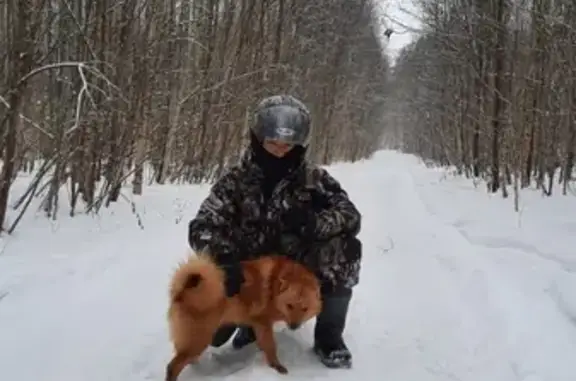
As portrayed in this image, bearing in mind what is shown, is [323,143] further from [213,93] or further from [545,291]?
[545,291]

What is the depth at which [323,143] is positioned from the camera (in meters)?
29.2

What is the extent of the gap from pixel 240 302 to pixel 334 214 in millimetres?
688

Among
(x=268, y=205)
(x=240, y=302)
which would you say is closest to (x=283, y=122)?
(x=268, y=205)

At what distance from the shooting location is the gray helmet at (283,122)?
10.4ft

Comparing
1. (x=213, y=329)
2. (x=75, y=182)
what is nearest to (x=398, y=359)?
(x=213, y=329)

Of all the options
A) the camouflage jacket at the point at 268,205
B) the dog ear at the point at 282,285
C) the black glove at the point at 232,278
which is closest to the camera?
the black glove at the point at 232,278

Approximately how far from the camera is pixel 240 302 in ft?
9.70

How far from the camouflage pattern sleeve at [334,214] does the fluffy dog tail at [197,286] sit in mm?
691

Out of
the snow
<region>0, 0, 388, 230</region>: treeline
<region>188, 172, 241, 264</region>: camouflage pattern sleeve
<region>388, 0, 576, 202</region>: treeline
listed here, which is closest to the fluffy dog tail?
<region>188, 172, 241, 264</region>: camouflage pattern sleeve

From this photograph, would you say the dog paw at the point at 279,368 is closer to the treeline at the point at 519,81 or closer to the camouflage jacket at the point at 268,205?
the camouflage jacket at the point at 268,205

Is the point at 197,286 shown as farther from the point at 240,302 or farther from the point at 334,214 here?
the point at 334,214

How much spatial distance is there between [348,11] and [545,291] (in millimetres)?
23907

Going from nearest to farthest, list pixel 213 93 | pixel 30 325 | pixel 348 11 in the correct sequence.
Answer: pixel 30 325 → pixel 213 93 → pixel 348 11

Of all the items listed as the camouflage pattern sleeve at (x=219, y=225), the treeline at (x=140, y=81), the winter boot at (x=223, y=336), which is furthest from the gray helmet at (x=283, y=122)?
the treeline at (x=140, y=81)
